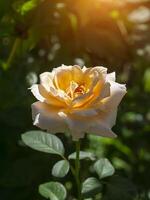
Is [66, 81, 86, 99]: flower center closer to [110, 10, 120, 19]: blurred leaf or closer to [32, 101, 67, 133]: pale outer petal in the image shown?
[32, 101, 67, 133]: pale outer petal

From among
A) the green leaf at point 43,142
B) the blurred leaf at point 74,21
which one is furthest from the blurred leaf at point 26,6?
the green leaf at point 43,142

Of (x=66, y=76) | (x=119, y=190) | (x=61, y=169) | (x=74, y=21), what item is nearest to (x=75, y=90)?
(x=66, y=76)

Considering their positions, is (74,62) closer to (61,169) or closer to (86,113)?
(61,169)

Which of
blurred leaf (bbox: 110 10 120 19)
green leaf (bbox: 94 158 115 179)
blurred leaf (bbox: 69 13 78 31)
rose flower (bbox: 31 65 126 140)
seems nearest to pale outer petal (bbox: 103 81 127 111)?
rose flower (bbox: 31 65 126 140)

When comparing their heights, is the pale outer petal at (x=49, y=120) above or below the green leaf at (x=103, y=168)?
above

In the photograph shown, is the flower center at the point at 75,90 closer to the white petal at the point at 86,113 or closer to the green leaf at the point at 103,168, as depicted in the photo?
the white petal at the point at 86,113

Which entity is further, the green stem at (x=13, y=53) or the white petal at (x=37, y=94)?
the green stem at (x=13, y=53)
